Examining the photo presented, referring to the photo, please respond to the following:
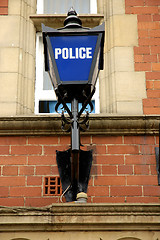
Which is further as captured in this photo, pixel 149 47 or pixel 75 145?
pixel 149 47

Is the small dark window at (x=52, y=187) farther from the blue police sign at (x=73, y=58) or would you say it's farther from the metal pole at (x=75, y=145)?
the blue police sign at (x=73, y=58)

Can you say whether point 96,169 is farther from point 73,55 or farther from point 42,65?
point 42,65

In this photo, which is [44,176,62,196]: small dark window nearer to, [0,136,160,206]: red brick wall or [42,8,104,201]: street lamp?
[0,136,160,206]: red brick wall

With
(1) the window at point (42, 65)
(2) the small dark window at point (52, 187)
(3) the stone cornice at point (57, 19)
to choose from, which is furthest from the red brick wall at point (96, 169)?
(3) the stone cornice at point (57, 19)

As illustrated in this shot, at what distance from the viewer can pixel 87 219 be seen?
4.27 m

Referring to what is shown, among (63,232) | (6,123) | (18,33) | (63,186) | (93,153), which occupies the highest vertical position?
(18,33)

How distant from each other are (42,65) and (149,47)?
4.99 feet

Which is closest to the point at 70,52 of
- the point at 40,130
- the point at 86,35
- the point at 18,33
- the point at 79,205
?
the point at 86,35

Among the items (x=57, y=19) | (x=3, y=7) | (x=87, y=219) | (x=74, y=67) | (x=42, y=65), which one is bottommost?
(x=87, y=219)

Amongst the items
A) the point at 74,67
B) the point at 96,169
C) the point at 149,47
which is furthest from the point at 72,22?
the point at 149,47

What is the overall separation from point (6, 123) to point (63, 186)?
1213 mm

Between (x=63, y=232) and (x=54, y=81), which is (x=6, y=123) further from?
(x=63, y=232)

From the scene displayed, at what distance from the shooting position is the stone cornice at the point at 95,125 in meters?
6.28

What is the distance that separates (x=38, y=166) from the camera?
6.12 meters
